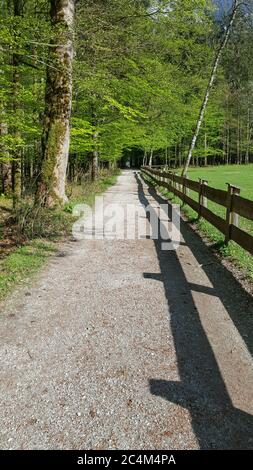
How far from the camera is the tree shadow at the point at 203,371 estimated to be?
8.25 ft

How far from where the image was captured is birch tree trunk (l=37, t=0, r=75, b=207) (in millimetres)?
9195

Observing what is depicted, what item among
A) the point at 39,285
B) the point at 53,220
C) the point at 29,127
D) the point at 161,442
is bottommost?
the point at 161,442

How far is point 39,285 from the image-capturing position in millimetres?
5219

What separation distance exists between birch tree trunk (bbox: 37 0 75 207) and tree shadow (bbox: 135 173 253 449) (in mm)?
4993

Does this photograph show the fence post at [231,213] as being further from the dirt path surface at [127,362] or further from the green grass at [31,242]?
the green grass at [31,242]

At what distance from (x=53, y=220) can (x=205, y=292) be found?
15.7 ft

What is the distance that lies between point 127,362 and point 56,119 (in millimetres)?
7700

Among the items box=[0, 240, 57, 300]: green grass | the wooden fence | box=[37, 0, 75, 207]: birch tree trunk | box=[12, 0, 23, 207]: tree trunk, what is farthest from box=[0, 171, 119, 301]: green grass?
the wooden fence

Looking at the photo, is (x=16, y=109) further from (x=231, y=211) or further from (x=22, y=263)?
(x=231, y=211)

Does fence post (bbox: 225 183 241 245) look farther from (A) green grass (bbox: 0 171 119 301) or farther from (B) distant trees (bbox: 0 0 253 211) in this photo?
(B) distant trees (bbox: 0 0 253 211)

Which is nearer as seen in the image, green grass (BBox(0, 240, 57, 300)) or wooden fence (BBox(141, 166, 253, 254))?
green grass (BBox(0, 240, 57, 300))

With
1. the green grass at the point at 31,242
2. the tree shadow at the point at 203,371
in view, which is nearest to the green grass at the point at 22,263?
the green grass at the point at 31,242

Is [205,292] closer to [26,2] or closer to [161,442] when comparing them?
[161,442]

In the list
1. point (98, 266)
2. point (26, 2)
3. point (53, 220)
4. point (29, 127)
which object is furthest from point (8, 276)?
point (26, 2)
